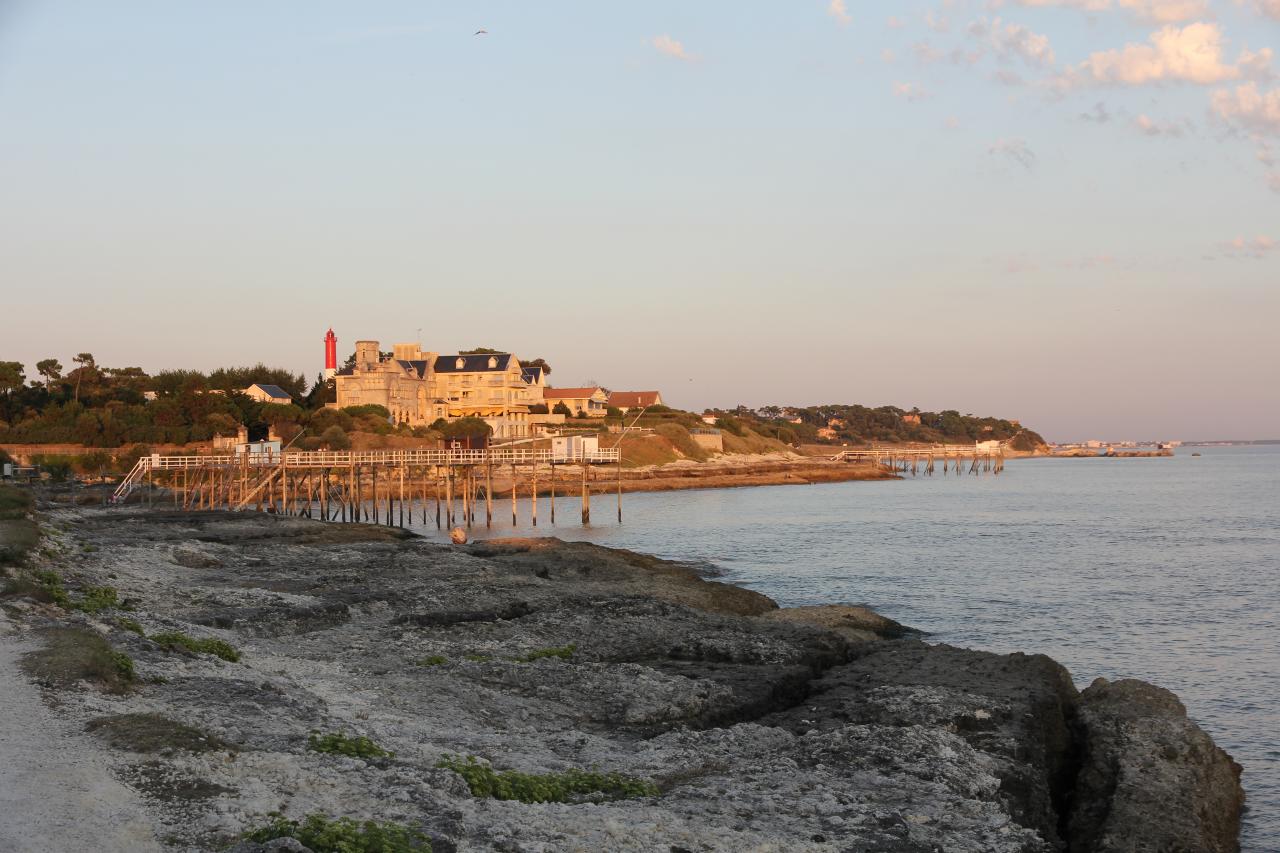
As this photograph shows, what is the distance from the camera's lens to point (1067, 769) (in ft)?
50.2

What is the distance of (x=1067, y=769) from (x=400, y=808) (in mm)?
9154

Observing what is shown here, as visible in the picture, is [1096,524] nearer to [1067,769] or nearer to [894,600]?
[894,600]

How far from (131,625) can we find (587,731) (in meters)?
8.42

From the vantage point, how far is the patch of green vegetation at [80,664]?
14016 millimetres

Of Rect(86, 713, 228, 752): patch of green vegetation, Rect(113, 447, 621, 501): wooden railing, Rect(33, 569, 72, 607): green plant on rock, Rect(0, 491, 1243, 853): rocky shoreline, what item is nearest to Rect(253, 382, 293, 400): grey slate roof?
Rect(113, 447, 621, 501): wooden railing

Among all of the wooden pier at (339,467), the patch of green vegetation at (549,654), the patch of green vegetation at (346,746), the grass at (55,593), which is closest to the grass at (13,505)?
the wooden pier at (339,467)

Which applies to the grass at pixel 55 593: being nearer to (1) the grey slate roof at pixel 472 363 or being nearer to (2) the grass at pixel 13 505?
(2) the grass at pixel 13 505

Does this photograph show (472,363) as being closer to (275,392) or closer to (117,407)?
(275,392)

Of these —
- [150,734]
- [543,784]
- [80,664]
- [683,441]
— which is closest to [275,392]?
[683,441]

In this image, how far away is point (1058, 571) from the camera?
4381 cm

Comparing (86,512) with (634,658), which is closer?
(634,658)

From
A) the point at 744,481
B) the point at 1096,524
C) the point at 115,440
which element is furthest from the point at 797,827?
the point at 744,481

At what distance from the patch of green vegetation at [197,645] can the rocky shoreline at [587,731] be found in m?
0.12

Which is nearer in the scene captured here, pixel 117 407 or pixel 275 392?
pixel 117 407
